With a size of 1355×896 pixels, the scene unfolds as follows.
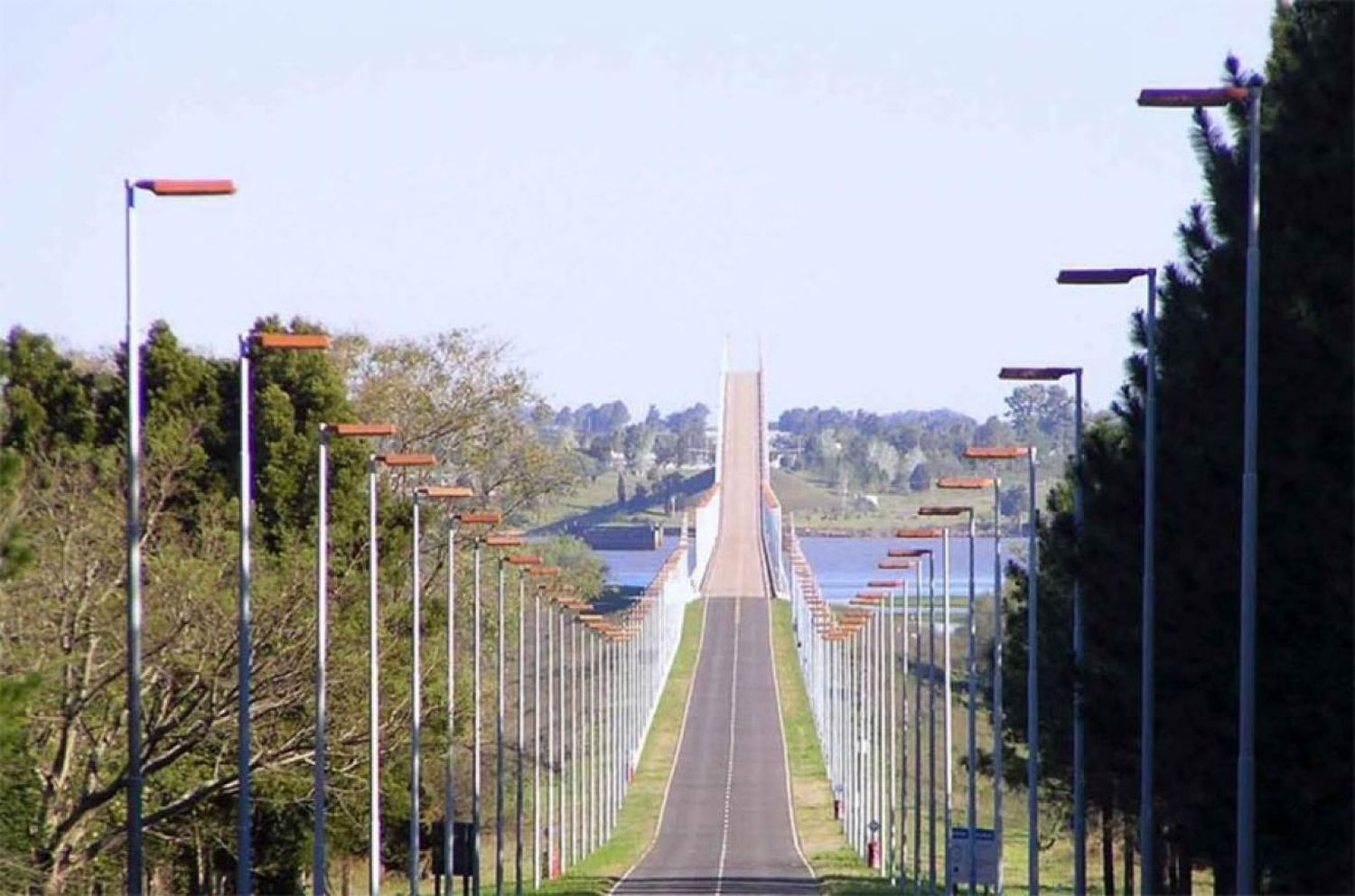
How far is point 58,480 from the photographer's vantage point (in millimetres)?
55625

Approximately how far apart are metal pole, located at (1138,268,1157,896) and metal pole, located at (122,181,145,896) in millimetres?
10654

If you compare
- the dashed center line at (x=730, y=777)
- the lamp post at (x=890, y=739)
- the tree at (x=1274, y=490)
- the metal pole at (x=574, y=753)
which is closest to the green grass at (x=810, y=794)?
the lamp post at (x=890, y=739)

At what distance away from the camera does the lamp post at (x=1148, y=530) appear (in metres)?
34.1

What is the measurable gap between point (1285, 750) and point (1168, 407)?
6176 mm

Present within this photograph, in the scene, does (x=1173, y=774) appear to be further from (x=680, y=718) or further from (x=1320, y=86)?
(x=680, y=718)

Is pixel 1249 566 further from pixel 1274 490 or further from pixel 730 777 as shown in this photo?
pixel 730 777

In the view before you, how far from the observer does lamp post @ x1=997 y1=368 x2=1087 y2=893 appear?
131 ft

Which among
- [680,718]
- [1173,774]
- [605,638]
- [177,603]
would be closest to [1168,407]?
[1173,774]

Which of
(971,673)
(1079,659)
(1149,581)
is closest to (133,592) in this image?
(1149,581)

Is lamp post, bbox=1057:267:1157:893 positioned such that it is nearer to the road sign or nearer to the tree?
the tree

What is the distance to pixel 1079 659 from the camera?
→ 133ft

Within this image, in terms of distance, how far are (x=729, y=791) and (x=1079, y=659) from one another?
263 feet

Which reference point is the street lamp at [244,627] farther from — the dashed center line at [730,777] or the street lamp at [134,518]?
the dashed center line at [730,777]

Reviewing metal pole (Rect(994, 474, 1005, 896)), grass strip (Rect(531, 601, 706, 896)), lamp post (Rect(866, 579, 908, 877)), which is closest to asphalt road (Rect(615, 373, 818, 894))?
grass strip (Rect(531, 601, 706, 896))
